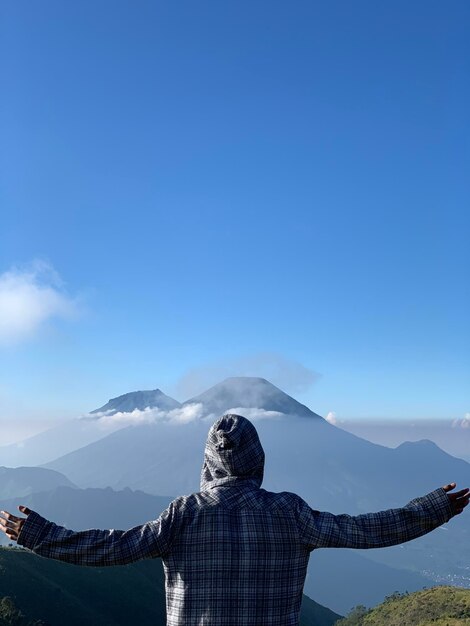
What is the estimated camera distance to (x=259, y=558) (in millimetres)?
3988

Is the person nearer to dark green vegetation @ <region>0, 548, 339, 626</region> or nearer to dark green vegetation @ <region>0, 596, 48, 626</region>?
dark green vegetation @ <region>0, 596, 48, 626</region>

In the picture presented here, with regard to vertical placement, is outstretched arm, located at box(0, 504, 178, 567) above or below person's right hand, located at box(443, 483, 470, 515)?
below

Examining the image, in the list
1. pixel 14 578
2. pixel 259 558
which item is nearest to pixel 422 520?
pixel 259 558

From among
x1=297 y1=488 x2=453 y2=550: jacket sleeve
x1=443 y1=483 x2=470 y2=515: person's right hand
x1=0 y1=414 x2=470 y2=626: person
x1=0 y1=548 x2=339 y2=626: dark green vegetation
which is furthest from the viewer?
x1=0 y1=548 x2=339 y2=626: dark green vegetation

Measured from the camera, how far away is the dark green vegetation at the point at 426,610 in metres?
84.2

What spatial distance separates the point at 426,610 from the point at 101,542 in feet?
335

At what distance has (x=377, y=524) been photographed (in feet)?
13.5

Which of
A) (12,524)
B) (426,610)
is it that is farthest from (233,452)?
(426,610)

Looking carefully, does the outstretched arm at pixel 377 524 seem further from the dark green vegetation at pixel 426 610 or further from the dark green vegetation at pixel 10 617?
the dark green vegetation at pixel 426 610

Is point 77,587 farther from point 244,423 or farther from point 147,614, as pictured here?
point 244,423

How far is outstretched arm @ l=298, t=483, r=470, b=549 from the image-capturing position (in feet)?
13.4

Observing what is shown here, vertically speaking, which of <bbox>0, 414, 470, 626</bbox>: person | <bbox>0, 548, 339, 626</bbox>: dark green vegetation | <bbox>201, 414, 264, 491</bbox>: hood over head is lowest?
<bbox>0, 548, 339, 626</bbox>: dark green vegetation

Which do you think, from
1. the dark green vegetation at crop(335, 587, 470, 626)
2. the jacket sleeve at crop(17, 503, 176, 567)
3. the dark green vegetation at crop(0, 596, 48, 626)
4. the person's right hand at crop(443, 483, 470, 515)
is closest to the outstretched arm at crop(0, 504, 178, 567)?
the jacket sleeve at crop(17, 503, 176, 567)

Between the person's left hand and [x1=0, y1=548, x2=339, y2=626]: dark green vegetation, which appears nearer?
the person's left hand
